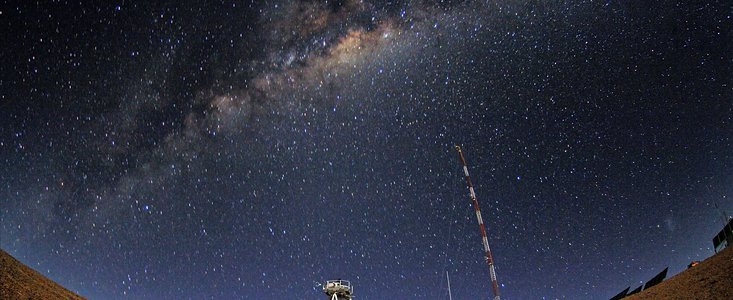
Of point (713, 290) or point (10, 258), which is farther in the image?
point (10, 258)

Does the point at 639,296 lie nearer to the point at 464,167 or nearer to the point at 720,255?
the point at 720,255

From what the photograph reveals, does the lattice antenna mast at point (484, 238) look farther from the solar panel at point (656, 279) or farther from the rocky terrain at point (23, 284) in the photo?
the rocky terrain at point (23, 284)

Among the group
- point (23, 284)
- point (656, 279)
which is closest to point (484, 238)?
point (656, 279)

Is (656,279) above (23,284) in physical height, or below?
above

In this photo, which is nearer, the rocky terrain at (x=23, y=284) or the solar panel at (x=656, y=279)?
the rocky terrain at (x=23, y=284)

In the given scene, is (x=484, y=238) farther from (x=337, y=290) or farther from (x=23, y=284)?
(x=23, y=284)

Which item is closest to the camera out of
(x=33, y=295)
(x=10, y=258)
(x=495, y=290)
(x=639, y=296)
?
(x=33, y=295)

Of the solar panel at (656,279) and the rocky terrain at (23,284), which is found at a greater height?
the solar panel at (656,279)

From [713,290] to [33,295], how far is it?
3334 cm

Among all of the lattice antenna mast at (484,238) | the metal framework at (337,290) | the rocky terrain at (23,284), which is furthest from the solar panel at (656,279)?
the rocky terrain at (23,284)

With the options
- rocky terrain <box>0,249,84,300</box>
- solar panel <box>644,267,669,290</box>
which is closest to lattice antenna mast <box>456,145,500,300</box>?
solar panel <box>644,267,669,290</box>

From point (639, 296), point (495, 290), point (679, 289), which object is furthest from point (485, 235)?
point (679, 289)

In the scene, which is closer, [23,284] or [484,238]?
[23,284]

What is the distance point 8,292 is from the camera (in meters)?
20.4
